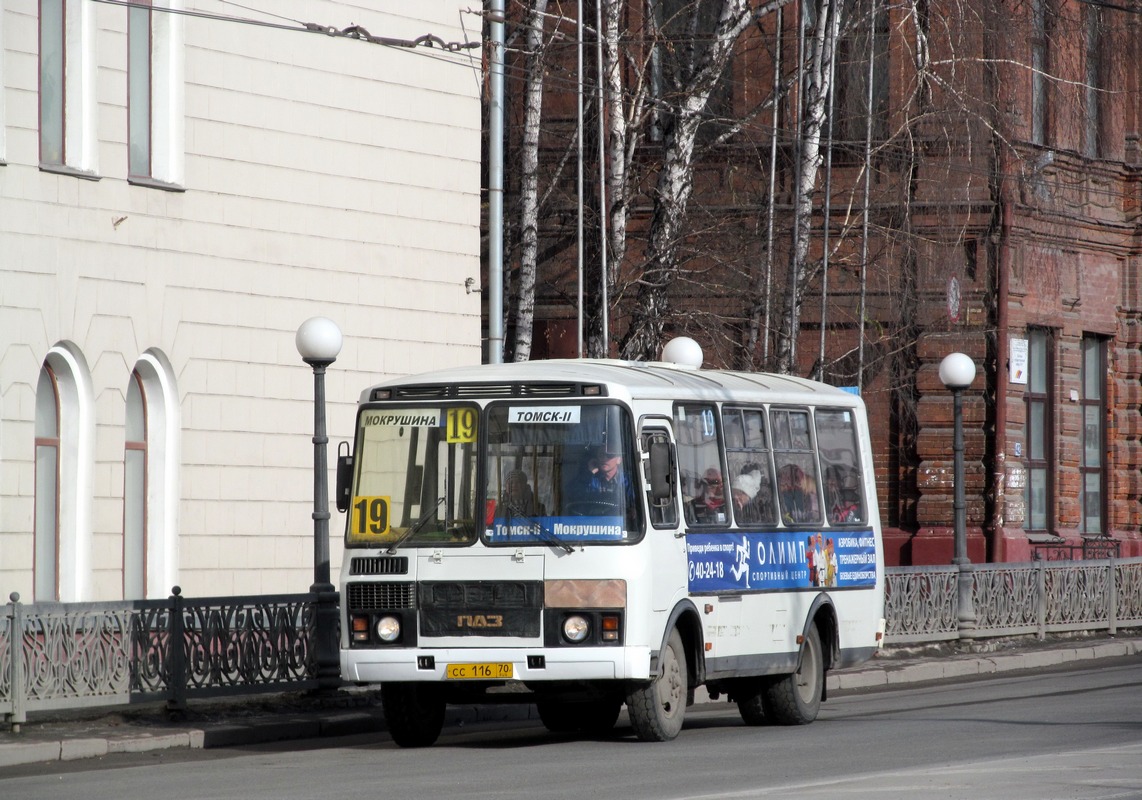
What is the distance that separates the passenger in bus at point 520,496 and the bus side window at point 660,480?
820 mm

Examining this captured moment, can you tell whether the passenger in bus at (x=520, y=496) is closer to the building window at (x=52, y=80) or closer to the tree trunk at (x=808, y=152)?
the building window at (x=52, y=80)

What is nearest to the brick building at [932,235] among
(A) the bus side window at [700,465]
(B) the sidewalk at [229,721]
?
(B) the sidewalk at [229,721]

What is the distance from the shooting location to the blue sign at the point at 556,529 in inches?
575

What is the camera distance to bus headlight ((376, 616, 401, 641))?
14867 mm

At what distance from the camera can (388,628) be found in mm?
14891

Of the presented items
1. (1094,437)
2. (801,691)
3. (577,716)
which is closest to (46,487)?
(577,716)

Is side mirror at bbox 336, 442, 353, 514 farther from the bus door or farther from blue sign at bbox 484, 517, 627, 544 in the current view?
the bus door

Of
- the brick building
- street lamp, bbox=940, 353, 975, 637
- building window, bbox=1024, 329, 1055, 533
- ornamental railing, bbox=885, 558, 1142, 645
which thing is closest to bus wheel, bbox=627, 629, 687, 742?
ornamental railing, bbox=885, 558, 1142, 645

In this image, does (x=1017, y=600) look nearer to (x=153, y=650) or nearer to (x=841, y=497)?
(x=841, y=497)

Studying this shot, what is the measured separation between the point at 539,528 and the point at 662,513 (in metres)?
0.97

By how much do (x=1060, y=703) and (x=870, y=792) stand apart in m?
7.28

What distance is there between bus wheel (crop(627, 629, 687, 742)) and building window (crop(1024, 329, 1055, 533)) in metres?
17.7

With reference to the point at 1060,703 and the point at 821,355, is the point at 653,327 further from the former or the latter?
the point at 1060,703

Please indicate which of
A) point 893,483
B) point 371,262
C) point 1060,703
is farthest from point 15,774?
point 893,483
